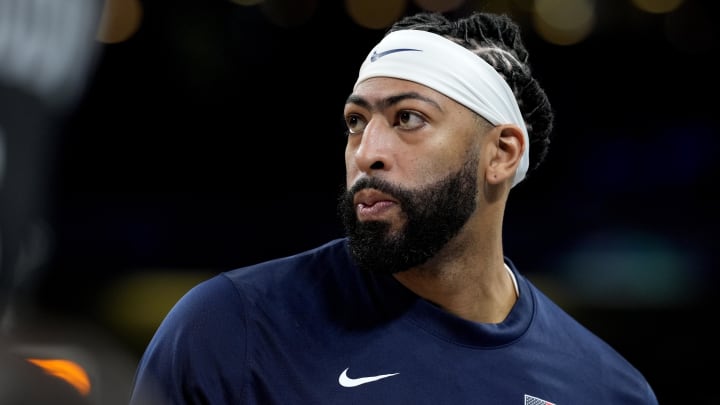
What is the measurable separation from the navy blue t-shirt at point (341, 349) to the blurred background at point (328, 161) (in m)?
4.01

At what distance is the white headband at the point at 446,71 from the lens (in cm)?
268

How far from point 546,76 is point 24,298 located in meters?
7.94

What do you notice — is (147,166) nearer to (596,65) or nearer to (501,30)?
(596,65)

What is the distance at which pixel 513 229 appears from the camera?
7.31 metres

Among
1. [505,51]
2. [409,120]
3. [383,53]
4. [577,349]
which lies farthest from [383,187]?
[577,349]

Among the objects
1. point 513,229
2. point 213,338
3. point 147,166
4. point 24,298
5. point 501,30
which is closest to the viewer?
point 24,298

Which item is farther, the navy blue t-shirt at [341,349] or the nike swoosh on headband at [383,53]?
the nike swoosh on headband at [383,53]

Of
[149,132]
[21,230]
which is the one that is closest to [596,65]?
[149,132]

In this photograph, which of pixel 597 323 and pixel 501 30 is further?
pixel 597 323

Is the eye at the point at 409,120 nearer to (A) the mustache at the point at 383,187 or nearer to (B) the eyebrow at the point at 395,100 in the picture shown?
(B) the eyebrow at the point at 395,100

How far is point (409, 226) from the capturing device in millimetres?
2609

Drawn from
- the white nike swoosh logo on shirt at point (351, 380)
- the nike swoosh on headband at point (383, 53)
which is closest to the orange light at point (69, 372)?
the white nike swoosh logo on shirt at point (351, 380)

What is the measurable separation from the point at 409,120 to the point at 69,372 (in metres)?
1.90

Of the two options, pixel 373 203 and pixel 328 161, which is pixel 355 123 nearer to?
pixel 373 203
